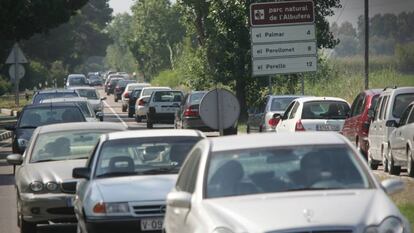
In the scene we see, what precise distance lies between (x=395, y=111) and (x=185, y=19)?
32.3 m

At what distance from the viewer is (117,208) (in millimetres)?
13742

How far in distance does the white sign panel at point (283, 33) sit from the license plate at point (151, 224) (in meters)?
20.3

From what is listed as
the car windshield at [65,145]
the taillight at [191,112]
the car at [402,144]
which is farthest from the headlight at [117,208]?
the taillight at [191,112]

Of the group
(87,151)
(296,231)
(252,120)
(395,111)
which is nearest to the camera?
(296,231)

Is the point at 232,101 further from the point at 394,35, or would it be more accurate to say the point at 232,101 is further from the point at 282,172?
the point at 394,35

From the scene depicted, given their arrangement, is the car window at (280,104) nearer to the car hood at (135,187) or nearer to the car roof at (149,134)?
the car roof at (149,134)

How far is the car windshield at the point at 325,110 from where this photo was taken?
95.9ft

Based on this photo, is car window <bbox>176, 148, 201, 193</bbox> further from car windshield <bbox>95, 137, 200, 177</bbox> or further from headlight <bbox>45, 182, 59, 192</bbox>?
headlight <bbox>45, 182, 59, 192</bbox>

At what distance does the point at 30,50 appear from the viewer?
115m

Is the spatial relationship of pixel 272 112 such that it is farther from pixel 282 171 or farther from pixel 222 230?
pixel 222 230

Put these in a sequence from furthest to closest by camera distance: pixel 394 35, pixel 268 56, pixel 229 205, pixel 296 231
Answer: pixel 394 35 < pixel 268 56 < pixel 229 205 < pixel 296 231

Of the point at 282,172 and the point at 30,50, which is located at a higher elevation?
the point at 282,172

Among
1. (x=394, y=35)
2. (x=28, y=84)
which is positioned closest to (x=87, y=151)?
(x=394, y=35)

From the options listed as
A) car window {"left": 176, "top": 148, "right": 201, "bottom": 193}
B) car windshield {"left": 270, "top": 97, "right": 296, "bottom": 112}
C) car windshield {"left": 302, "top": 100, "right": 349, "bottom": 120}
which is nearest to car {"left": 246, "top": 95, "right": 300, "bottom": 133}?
car windshield {"left": 270, "top": 97, "right": 296, "bottom": 112}
